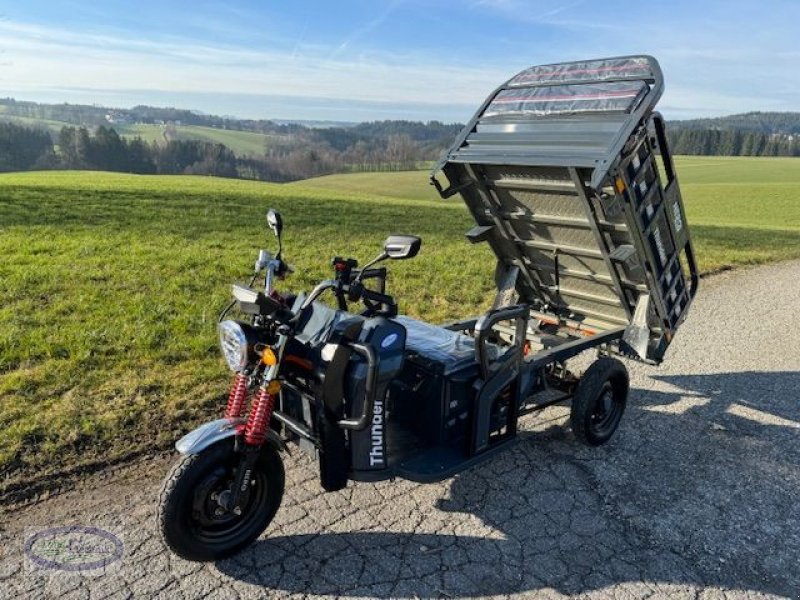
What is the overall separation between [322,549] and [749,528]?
2.87m

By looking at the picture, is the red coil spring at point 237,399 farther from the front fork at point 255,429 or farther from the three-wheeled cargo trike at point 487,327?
the front fork at point 255,429

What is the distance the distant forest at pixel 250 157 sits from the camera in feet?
206

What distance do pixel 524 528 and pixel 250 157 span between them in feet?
274

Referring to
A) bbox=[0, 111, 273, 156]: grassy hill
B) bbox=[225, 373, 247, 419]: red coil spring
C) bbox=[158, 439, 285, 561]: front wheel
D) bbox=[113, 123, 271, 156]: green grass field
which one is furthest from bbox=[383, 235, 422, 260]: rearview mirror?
bbox=[0, 111, 273, 156]: grassy hill

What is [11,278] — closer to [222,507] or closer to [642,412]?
[222,507]

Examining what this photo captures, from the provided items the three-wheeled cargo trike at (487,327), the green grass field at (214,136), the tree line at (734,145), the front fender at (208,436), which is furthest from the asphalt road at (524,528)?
the green grass field at (214,136)

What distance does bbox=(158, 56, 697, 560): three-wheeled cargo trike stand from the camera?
3.39m

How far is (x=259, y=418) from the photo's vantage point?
11.0ft

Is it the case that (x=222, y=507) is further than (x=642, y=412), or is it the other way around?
(x=642, y=412)

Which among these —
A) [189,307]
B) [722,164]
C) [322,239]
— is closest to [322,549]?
[189,307]

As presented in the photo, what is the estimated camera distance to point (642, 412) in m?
5.88

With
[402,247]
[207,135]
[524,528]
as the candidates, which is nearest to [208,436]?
[402,247]

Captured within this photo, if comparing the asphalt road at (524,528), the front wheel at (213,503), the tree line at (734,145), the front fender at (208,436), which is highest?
the tree line at (734,145)

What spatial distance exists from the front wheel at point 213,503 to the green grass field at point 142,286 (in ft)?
4.80
